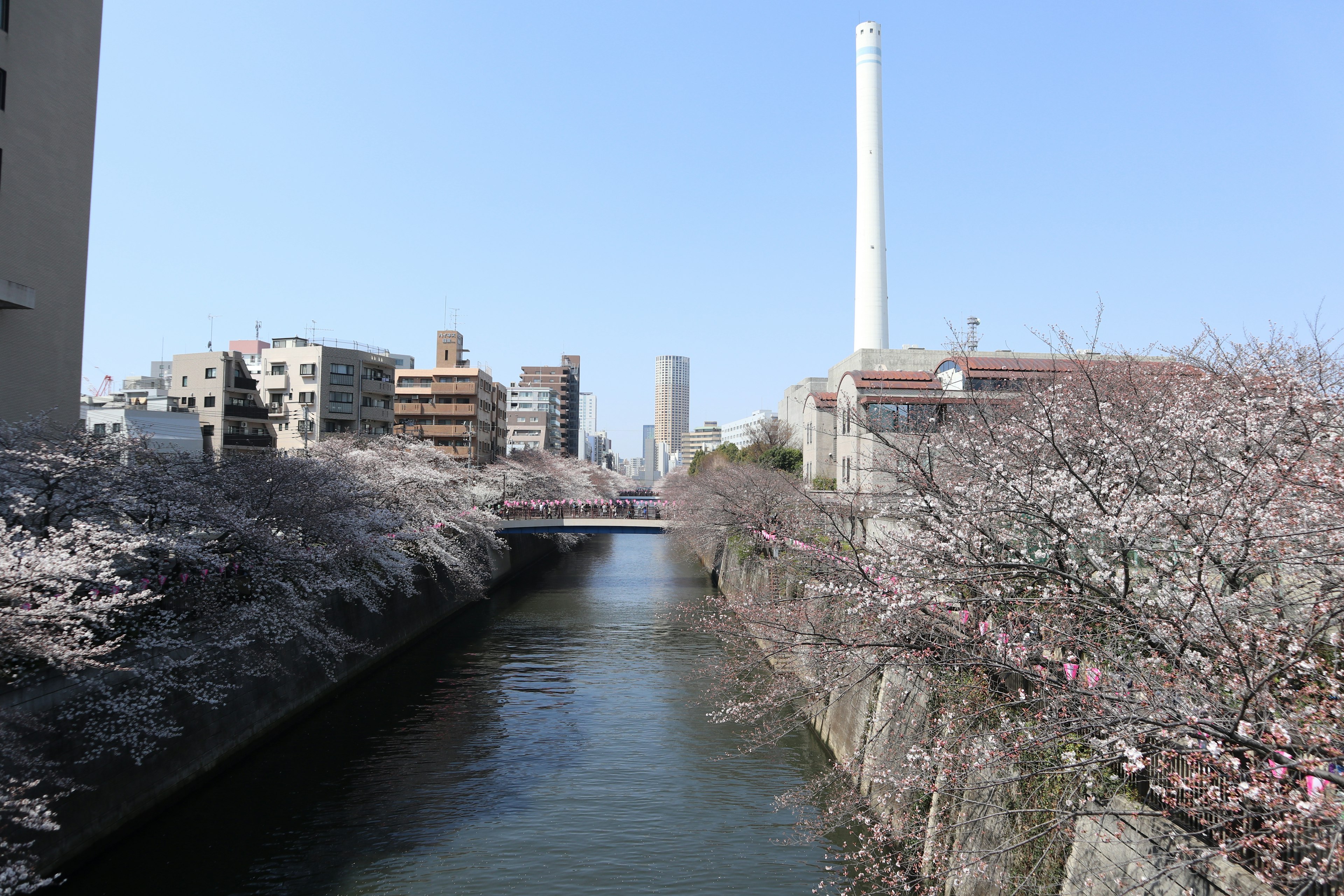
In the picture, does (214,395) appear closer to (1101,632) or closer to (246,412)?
(246,412)

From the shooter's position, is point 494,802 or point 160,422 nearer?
point 494,802

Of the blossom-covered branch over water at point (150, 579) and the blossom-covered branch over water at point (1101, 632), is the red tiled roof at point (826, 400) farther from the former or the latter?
the blossom-covered branch over water at point (1101, 632)

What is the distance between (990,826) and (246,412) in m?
55.7

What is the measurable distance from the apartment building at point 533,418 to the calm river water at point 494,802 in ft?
300

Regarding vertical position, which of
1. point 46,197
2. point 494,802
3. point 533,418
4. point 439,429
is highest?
point 533,418

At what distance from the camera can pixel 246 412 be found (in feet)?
179

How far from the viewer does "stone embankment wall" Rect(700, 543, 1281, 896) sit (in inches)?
263

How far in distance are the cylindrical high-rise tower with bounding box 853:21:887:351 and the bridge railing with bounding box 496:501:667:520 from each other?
92.5ft

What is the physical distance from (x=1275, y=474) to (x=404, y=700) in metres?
20.7

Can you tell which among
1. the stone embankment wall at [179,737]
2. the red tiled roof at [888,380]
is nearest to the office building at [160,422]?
the stone embankment wall at [179,737]

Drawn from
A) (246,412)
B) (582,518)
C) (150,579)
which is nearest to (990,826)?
(150,579)

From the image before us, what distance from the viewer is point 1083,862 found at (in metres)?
8.27

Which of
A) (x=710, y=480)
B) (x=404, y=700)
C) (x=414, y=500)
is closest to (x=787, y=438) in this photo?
(x=710, y=480)

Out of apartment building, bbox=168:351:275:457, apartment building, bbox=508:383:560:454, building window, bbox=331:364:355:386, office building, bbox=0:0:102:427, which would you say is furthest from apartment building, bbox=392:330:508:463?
office building, bbox=0:0:102:427
